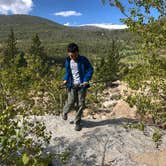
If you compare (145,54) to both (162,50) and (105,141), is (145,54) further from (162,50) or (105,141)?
(105,141)

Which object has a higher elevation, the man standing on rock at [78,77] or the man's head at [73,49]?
the man's head at [73,49]

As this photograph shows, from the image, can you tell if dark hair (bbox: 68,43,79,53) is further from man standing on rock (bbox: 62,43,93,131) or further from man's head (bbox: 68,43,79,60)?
man standing on rock (bbox: 62,43,93,131)

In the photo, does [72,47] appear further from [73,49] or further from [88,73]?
[88,73]

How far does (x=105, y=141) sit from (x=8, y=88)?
9671 mm

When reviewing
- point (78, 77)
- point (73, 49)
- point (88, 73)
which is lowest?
point (78, 77)

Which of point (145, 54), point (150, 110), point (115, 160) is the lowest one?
point (115, 160)

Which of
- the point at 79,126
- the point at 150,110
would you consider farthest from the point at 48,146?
the point at 150,110

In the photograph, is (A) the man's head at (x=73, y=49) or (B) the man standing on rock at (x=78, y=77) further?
(B) the man standing on rock at (x=78, y=77)

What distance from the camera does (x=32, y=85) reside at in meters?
20.8

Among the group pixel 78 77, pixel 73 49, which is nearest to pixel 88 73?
pixel 78 77

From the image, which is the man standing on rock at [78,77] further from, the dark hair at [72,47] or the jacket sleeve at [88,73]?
the dark hair at [72,47]

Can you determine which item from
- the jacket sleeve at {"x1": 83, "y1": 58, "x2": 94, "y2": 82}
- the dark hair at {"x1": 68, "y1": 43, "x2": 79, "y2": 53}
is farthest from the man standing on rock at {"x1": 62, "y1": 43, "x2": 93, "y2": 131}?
the dark hair at {"x1": 68, "y1": 43, "x2": 79, "y2": 53}

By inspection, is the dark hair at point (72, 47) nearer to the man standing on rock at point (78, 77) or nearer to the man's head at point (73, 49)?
the man's head at point (73, 49)

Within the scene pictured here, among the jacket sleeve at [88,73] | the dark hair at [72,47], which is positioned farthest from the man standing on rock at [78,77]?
the dark hair at [72,47]
